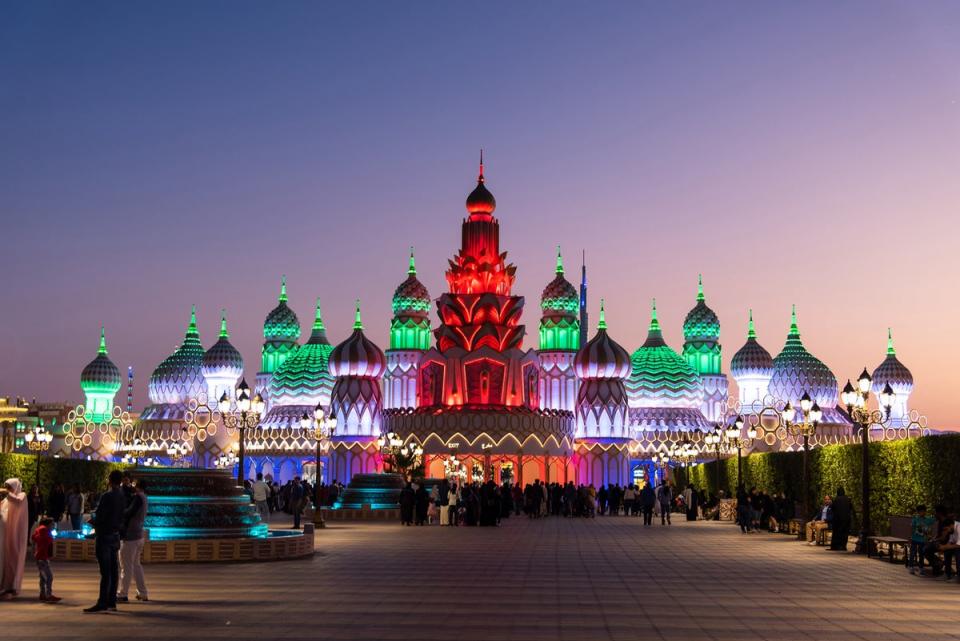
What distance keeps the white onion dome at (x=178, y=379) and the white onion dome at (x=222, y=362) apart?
111 cm

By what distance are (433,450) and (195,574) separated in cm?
5727

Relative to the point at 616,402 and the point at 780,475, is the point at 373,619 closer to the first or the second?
the point at 780,475

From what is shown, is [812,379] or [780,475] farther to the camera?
[812,379]

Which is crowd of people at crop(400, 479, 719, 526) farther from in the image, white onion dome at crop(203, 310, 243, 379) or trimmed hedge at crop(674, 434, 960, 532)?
white onion dome at crop(203, 310, 243, 379)

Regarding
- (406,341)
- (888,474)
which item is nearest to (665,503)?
(888,474)

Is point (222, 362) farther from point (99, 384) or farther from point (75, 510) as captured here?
point (75, 510)

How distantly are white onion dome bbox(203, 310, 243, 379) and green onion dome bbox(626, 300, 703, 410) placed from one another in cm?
3065

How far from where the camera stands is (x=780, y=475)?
133 ft

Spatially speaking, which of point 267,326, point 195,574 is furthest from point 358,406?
point 195,574

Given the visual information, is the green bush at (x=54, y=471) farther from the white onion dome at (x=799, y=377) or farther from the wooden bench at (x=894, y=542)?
the white onion dome at (x=799, y=377)

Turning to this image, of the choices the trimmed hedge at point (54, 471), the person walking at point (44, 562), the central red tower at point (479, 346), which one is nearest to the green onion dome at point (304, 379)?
the central red tower at point (479, 346)

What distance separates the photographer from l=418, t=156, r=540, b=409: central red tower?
7969cm

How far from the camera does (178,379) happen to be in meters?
102

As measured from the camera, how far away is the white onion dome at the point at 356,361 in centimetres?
8406
